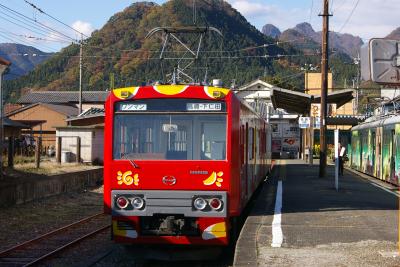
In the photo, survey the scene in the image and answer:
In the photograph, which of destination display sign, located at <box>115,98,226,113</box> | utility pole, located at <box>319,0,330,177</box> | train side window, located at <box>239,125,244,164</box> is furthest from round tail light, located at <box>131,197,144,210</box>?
utility pole, located at <box>319,0,330,177</box>

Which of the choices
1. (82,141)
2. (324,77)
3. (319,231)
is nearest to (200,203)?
(319,231)

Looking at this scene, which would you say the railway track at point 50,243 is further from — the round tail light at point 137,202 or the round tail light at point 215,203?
the round tail light at point 215,203

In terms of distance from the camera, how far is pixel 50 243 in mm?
12812

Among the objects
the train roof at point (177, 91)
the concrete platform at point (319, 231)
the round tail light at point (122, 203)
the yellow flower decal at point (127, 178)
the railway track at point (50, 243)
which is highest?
the train roof at point (177, 91)

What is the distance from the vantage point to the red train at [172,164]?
9.55m

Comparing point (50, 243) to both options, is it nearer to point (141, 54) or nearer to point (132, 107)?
point (132, 107)

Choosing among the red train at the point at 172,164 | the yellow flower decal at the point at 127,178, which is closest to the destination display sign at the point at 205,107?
the red train at the point at 172,164

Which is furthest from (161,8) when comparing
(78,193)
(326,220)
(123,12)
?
(326,220)

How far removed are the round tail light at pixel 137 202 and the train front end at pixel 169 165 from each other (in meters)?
0.02

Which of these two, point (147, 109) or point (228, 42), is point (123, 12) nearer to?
point (228, 42)

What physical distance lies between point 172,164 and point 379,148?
18585 millimetres

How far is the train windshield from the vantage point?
9734 millimetres

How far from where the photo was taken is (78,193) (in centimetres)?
2405

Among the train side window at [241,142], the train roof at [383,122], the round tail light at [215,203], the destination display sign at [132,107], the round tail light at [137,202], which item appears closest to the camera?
the round tail light at [215,203]
